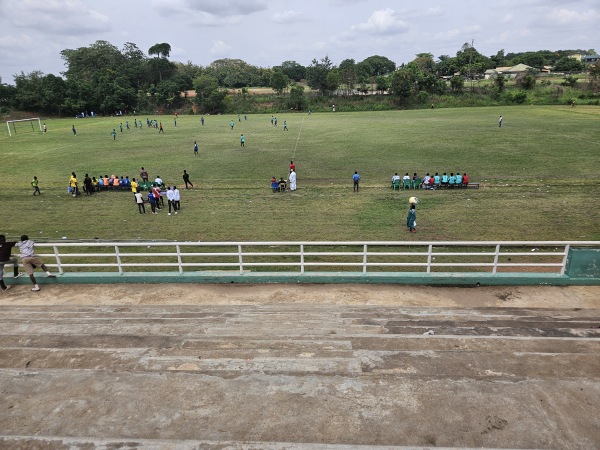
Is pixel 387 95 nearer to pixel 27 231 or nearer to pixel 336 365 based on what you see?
pixel 27 231

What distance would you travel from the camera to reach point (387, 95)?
3469 inches

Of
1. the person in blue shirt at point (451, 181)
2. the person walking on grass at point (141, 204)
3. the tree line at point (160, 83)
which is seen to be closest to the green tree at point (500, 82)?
the tree line at point (160, 83)

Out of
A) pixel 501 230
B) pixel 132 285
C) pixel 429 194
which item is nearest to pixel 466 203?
pixel 429 194

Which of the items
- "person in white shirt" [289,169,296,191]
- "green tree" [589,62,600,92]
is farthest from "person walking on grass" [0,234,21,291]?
"green tree" [589,62,600,92]

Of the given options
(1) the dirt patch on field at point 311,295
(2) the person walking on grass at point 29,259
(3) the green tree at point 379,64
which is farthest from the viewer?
(3) the green tree at point 379,64

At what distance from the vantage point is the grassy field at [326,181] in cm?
1784

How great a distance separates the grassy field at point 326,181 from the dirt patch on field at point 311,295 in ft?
22.3

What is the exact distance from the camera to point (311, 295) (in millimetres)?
9367

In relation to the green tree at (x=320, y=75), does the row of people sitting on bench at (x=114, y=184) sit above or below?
below

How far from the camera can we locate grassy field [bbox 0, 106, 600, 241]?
17844 millimetres

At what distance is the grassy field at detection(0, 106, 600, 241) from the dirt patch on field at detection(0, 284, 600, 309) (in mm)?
6799

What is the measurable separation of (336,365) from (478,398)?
2.04 m

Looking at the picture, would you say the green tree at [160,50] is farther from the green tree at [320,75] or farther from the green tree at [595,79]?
the green tree at [595,79]

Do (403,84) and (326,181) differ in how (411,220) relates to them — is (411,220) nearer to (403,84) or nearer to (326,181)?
(326,181)
